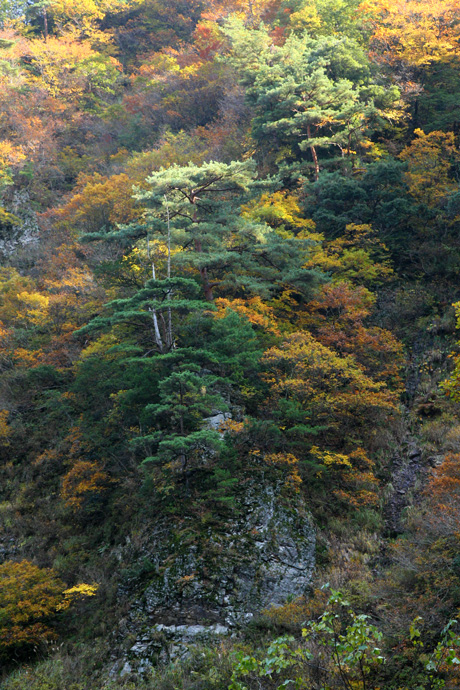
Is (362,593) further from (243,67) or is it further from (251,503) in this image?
(243,67)

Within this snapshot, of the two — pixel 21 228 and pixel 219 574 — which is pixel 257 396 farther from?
pixel 21 228

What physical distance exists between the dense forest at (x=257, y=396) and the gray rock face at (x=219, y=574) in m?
0.04

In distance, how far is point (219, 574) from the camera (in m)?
10.1

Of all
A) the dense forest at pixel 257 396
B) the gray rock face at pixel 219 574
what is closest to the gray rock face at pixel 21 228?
the dense forest at pixel 257 396

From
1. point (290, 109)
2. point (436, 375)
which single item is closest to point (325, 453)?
point (436, 375)

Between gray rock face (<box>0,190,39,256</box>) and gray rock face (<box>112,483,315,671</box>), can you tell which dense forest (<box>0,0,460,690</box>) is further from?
gray rock face (<box>0,190,39,256</box>)

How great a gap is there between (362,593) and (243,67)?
88.2 ft

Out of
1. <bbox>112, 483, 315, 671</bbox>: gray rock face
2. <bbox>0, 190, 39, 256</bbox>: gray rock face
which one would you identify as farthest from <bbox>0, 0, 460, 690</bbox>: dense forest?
<bbox>0, 190, 39, 256</bbox>: gray rock face

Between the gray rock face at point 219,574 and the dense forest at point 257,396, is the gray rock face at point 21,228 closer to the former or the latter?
the dense forest at point 257,396

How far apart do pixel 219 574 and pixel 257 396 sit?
494cm

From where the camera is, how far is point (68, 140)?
35.6 metres

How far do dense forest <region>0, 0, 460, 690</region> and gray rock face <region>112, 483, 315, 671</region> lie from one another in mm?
45

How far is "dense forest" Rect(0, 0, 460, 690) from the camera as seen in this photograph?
866 centimetres

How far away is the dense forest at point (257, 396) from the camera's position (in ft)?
28.4
